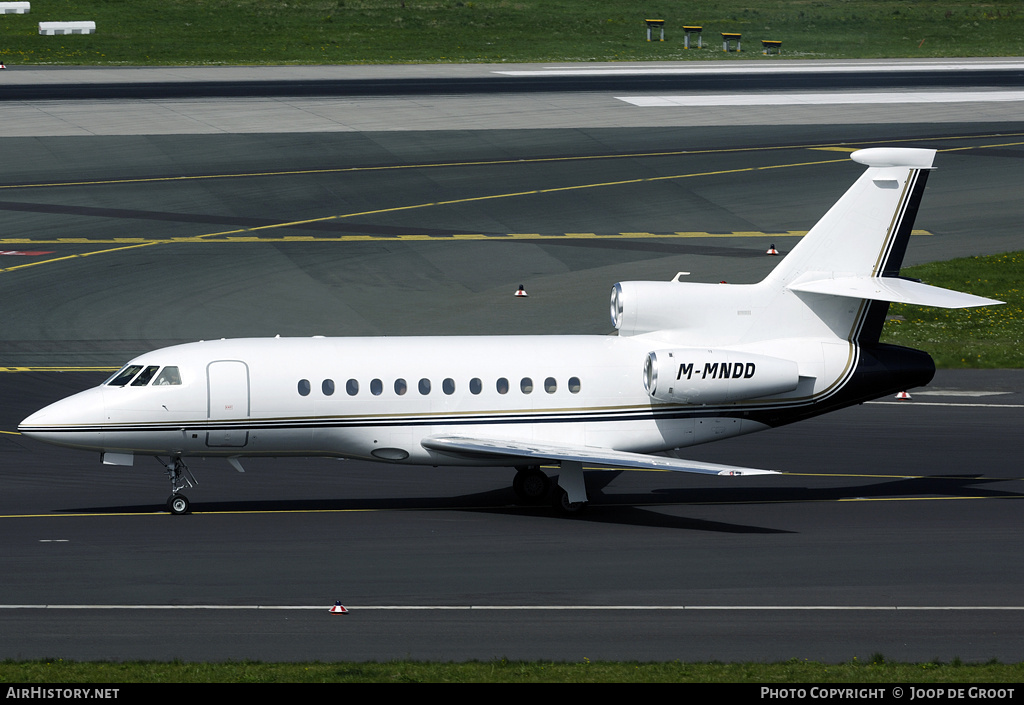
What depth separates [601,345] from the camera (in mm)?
27609

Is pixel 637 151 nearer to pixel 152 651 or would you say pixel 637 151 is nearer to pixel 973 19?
pixel 152 651

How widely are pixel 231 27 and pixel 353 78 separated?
88.1ft

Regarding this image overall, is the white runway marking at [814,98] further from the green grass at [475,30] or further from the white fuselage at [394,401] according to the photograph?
the white fuselage at [394,401]

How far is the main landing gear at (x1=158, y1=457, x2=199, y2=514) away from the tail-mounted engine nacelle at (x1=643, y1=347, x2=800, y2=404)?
9464 mm

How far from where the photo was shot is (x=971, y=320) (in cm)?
4275

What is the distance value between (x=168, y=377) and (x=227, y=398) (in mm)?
1252

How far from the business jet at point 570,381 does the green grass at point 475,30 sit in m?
69.7

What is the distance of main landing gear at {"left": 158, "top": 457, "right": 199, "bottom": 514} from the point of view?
26.7 metres

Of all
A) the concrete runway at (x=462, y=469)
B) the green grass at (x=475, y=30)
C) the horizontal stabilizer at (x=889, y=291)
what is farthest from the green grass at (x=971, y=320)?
the green grass at (x=475, y=30)

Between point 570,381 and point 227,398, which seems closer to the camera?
point 227,398

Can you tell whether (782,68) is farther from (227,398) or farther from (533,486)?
(227,398)

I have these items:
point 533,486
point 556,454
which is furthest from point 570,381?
point 533,486

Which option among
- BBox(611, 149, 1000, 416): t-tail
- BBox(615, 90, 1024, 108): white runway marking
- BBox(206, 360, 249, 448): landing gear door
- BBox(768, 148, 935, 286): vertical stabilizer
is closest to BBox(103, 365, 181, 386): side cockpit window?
BBox(206, 360, 249, 448): landing gear door

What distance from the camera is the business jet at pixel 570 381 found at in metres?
26.3
